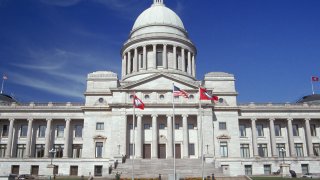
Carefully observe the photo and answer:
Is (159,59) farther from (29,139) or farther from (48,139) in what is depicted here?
(29,139)

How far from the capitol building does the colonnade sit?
1.88 metres

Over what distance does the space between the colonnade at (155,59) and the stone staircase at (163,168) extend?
23.8 metres

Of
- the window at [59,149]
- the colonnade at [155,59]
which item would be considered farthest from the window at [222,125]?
the window at [59,149]

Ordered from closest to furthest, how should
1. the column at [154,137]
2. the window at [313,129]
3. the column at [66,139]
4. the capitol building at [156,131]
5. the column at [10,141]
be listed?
1. the column at [154,137]
2. the capitol building at [156,131]
3. the column at [66,139]
4. the column at [10,141]
5. the window at [313,129]

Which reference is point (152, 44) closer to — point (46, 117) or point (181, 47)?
point (181, 47)

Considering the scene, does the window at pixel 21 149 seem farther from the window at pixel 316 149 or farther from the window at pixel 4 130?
the window at pixel 316 149

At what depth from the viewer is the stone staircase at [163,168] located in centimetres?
4884

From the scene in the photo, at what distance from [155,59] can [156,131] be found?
1939 cm

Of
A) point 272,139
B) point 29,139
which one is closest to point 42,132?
point 29,139

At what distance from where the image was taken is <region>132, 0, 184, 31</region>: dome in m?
81.2

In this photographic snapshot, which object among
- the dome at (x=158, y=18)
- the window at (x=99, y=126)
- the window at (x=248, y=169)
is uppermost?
the dome at (x=158, y=18)

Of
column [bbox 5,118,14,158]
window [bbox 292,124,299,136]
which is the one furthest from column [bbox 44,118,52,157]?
window [bbox 292,124,299,136]

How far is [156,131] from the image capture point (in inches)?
2354

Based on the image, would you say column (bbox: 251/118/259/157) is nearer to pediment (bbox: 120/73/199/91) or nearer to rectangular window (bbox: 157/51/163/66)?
pediment (bbox: 120/73/199/91)
